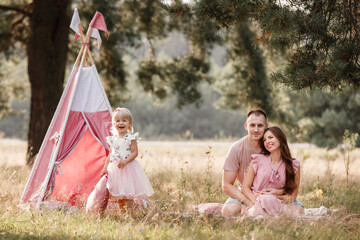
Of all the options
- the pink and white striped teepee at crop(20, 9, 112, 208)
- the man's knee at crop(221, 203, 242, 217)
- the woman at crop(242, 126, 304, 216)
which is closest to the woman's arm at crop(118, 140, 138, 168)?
the pink and white striped teepee at crop(20, 9, 112, 208)

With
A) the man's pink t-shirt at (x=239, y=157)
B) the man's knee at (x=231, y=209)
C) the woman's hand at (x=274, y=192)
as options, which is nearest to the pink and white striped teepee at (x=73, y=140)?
the man's pink t-shirt at (x=239, y=157)

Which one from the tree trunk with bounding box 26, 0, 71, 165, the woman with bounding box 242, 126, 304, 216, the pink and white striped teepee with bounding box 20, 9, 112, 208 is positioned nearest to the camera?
the woman with bounding box 242, 126, 304, 216

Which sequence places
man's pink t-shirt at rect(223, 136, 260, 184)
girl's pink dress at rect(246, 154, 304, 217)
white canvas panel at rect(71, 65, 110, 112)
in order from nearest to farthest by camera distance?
girl's pink dress at rect(246, 154, 304, 217)
man's pink t-shirt at rect(223, 136, 260, 184)
white canvas panel at rect(71, 65, 110, 112)

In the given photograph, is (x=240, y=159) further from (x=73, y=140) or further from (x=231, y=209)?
(x=73, y=140)

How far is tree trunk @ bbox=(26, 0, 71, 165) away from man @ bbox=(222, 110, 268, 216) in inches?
179

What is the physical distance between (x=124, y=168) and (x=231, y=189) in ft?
3.58

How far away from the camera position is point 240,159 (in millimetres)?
4504

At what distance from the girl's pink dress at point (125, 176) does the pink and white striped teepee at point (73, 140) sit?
0.58 m

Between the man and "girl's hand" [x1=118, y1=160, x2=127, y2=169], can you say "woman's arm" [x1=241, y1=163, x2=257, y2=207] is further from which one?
"girl's hand" [x1=118, y1=160, x2=127, y2=169]

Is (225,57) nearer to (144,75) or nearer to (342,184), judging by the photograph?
(144,75)

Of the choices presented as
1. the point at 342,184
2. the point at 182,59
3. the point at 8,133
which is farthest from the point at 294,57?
the point at 8,133

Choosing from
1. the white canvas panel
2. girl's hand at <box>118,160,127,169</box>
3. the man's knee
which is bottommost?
the man's knee

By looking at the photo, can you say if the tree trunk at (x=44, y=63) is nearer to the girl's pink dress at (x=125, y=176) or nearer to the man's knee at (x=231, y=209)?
the girl's pink dress at (x=125, y=176)

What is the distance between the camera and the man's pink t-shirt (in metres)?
4.48
